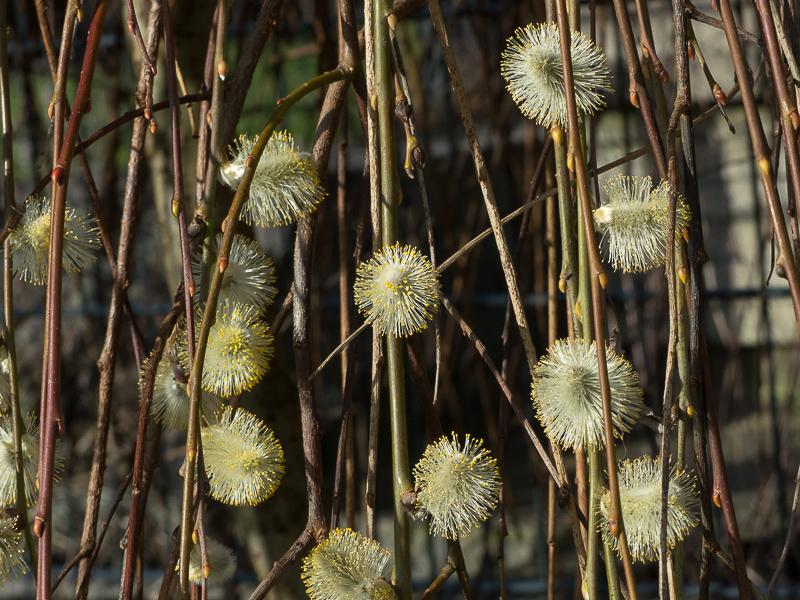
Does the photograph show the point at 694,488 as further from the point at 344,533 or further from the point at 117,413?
the point at 117,413

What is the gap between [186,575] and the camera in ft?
1.23

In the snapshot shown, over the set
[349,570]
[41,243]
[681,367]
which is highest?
[41,243]

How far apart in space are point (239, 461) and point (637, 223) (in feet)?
0.94

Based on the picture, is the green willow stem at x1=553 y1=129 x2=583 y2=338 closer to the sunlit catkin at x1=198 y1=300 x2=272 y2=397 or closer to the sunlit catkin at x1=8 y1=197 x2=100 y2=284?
the sunlit catkin at x1=198 y1=300 x2=272 y2=397

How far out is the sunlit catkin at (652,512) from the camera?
400mm

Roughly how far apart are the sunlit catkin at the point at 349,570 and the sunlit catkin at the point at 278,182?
0.65 feet

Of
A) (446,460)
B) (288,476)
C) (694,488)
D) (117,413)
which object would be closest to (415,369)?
(446,460)

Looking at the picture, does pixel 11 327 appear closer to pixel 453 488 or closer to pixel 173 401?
pixel 173 401

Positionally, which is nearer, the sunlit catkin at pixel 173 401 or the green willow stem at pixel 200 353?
the green willow stem at pixel 200 353

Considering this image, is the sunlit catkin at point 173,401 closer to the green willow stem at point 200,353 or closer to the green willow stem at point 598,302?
the green willow stem at point 200,353

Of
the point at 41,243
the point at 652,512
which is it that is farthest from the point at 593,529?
the point at 41,243

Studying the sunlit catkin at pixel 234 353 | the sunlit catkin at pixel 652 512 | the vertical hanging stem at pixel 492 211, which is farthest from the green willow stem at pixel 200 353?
the sunlit catkin at pixel 652 512

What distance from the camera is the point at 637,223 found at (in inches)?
17.4

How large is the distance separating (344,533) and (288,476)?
15.8 inches
